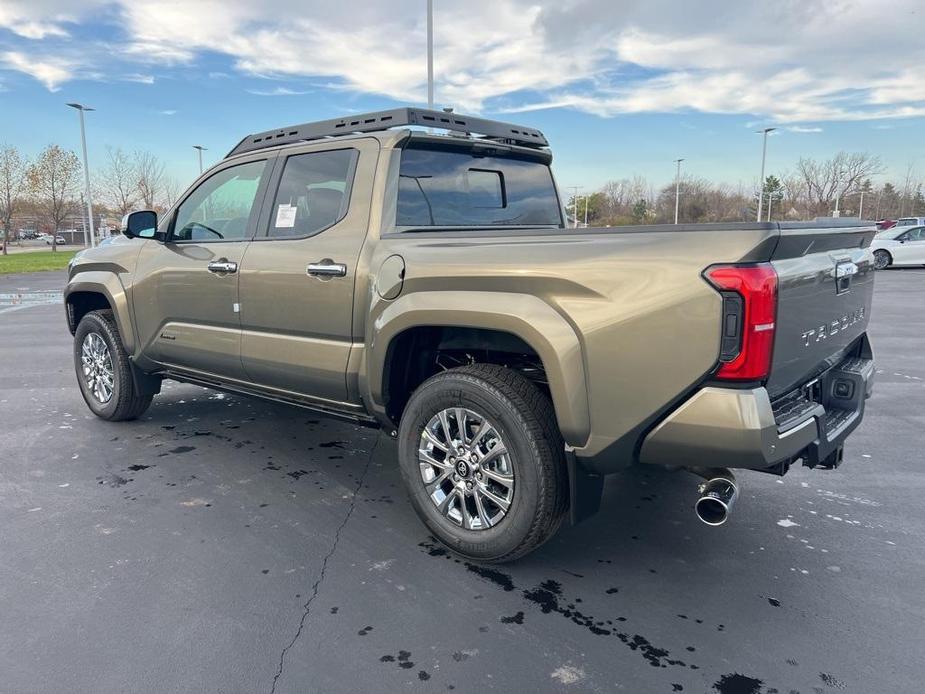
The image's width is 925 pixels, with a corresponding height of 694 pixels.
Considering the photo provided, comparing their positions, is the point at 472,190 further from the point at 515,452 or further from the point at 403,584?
the point at 403,584

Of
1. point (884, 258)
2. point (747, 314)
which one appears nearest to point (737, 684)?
point (747, 314)

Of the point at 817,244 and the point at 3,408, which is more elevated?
the point at 817,244

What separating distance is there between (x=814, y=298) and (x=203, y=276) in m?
3.35

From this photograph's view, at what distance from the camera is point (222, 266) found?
4.09 m

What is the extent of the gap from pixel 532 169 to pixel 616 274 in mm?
2115

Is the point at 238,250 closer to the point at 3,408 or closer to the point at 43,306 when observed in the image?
the point at 3,408

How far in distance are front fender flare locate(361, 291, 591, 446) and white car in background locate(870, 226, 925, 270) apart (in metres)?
22.6

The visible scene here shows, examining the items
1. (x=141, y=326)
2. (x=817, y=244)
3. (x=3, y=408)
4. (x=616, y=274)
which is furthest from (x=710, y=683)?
(x=3, y=408)

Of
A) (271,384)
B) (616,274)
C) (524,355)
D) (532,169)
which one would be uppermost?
(532,169)

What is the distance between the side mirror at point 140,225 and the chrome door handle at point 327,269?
5.55ft

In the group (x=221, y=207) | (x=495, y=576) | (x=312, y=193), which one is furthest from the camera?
(x=221, y=207)

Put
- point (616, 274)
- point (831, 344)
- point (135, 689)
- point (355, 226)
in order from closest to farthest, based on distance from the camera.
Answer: point (135, 689) → point (616, 274) → point (831, 344) → point (355, 226)

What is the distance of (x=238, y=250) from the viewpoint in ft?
13.3

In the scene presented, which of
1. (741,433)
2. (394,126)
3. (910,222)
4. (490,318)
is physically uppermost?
(394,126)
